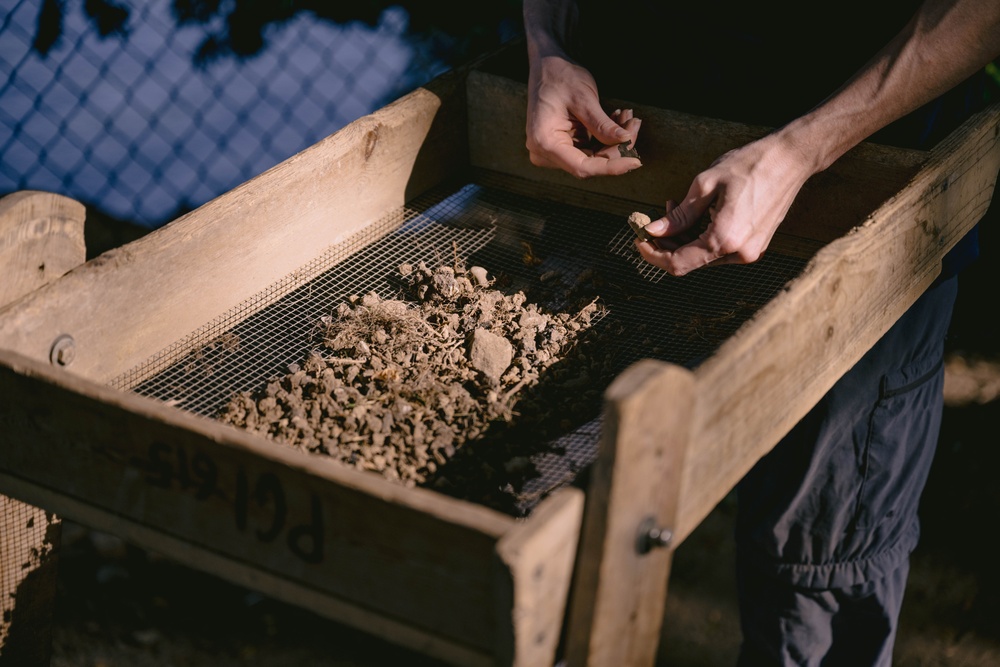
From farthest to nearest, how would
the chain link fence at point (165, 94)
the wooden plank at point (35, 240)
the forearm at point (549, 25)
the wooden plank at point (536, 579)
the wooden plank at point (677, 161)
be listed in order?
the chain link fence at point (165, 94), the forearm at point (549, 25), the wooden plank at point (677, 161), the wooden plank at point (35, 240), the wooden plank at point (536, 579)

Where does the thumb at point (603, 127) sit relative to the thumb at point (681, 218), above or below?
above

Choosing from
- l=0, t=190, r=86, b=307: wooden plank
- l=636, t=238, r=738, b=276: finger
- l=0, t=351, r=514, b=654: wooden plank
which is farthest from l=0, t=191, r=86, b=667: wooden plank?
l=636, t=238, r=738, b=276: finger

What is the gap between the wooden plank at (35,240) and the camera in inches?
58.6

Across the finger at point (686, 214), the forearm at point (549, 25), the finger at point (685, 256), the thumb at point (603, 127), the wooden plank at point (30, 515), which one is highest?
the forearm at point (549, 25)

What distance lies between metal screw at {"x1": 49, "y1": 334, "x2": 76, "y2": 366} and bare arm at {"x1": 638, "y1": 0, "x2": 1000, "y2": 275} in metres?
0.91

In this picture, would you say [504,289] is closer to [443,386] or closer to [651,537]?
[443,386]

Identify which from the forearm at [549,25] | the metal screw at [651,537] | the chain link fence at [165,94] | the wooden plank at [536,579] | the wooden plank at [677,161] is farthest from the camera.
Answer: the chain link fence at [165,94]

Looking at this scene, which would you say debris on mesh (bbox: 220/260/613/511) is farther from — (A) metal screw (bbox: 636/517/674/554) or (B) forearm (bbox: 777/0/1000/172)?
(B) forearm (bbox: 777/0/1000/172)

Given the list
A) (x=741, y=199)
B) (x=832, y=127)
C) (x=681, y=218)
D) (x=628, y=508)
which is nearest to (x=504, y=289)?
(x=681, y=218)

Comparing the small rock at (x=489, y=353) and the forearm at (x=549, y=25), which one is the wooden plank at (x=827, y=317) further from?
the forearm at (x=549, y=25)

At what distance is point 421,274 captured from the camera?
180 centimetres

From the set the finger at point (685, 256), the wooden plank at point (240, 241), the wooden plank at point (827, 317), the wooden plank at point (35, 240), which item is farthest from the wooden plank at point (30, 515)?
the wooden plank at point (827, 317)

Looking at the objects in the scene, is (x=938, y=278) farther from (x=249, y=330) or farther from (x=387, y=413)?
(x=249, y=330)

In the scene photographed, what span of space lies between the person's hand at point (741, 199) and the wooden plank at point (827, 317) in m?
0.14
